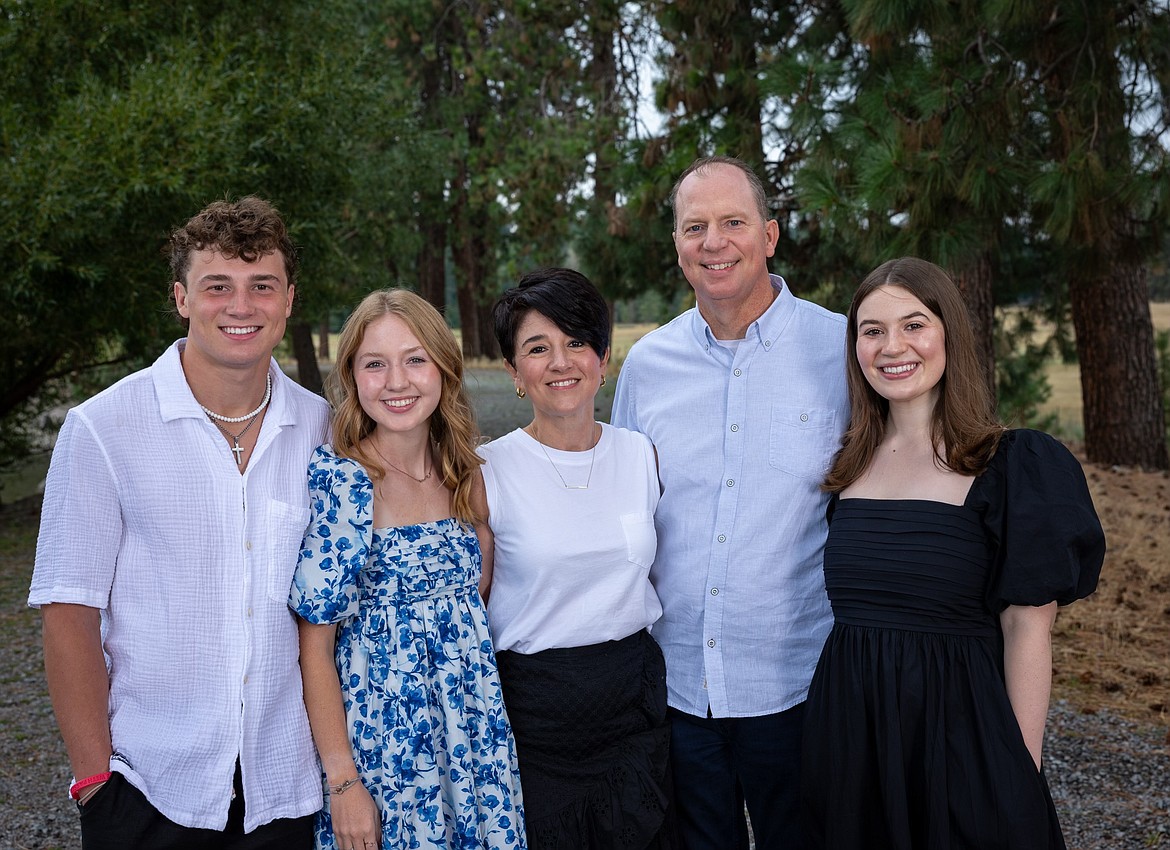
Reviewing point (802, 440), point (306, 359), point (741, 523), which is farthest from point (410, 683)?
point (306, 359)

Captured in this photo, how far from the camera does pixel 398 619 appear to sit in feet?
7.66

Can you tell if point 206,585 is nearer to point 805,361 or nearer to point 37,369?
point 805,361

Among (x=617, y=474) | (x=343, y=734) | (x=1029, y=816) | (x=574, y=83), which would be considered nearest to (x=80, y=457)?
(x=343, y=734)

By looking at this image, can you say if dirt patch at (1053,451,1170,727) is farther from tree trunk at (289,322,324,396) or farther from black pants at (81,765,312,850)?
tree trunk at (289,322,324,396)

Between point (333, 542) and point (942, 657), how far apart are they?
1397 millimetres

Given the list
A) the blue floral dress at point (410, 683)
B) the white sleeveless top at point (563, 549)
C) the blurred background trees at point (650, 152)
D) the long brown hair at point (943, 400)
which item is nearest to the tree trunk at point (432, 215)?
the blurred background trees at point (650, 152)

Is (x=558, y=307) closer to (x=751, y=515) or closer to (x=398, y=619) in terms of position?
(x=751, y=515)

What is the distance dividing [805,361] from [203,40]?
7796mm

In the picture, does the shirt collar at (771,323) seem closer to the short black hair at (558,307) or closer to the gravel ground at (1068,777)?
the short black hair at (558,307)

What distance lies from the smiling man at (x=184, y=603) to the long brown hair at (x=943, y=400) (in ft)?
4.50

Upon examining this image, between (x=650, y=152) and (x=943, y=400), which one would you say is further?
(x=650, y=152)

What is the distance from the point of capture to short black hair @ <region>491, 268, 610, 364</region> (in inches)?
100

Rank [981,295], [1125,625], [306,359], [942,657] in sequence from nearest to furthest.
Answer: [942,657] < [1125,625] < [981,295] < [306,359]

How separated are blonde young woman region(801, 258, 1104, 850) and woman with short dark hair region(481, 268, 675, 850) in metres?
0.43
